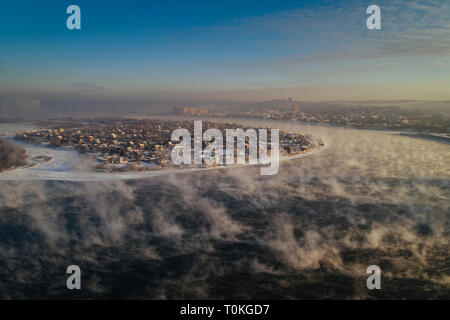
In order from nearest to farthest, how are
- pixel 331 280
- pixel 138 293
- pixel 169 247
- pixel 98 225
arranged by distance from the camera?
pixel 138 293 → pixel 331 280 → pixel 169 247 → pixel 98 225

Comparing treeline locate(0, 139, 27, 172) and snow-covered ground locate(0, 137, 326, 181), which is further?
treeline locate(0, 139, 27, 172)

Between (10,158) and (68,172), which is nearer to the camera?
(68,172)

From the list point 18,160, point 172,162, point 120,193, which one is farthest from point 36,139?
point 120,193
